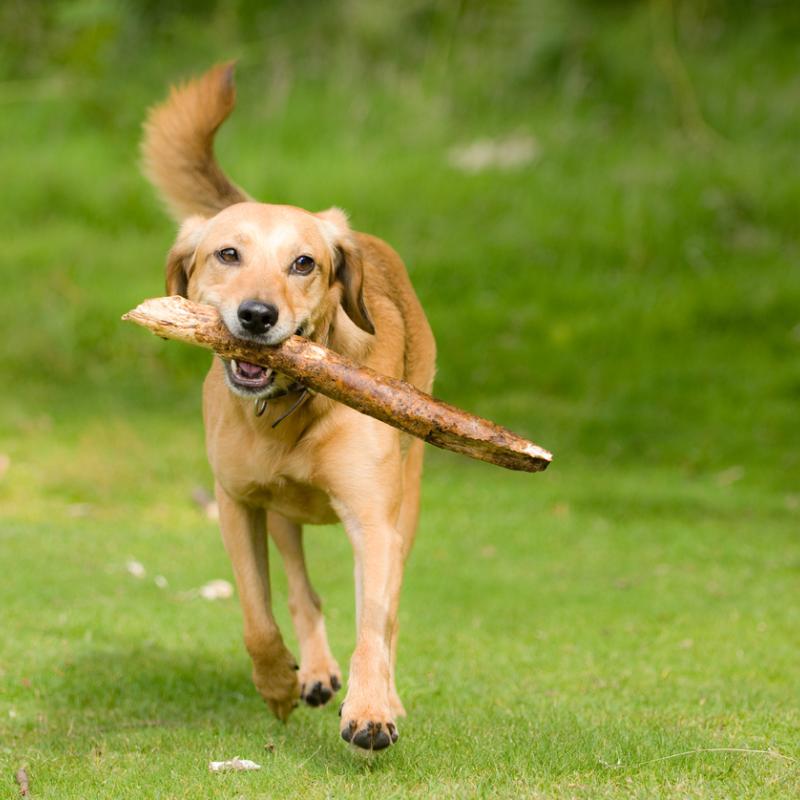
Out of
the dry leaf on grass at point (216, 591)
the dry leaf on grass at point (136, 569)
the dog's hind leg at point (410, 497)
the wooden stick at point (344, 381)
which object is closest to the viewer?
the wooden stick at point (344, 381)

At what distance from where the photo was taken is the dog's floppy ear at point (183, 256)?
5.46m

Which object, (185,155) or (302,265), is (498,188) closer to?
(185,155)

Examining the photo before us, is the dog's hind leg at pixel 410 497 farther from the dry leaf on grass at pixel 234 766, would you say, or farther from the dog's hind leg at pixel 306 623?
the dry leaf on grass at pixel 234 766

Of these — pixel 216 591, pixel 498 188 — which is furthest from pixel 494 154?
pixel 216 591

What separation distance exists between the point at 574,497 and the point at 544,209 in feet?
19.4

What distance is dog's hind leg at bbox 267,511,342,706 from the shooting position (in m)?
5.86

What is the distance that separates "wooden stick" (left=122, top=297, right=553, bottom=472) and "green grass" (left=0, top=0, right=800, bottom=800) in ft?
3.55

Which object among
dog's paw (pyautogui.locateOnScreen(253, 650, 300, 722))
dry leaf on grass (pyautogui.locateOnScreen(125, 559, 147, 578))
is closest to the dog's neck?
dog's paw (pyautogui.locateOnScreen(253, 650, 300, 722))

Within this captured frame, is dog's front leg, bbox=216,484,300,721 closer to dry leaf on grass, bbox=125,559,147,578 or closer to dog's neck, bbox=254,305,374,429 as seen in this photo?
dog's neck, bbox=254,305,374,429

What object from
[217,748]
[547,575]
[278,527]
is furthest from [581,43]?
[217,748]

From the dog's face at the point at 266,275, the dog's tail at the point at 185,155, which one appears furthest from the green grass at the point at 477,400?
the dog's tail at the point at 185,155

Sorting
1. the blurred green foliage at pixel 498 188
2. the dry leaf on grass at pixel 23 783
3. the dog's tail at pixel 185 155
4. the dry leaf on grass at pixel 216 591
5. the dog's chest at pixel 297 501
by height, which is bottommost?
the dry leaf on grass at pixel 23 783

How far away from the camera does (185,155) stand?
6586 millimetres

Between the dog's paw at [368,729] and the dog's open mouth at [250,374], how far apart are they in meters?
1.21
